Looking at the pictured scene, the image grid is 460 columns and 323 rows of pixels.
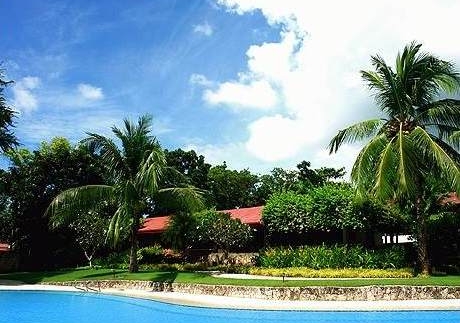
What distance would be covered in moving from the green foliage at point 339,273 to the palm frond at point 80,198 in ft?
27.1

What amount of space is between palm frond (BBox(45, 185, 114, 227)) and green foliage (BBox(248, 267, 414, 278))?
8267 millimetres

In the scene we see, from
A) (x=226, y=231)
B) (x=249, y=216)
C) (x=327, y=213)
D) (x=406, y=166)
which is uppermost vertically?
(x=406, y=166)

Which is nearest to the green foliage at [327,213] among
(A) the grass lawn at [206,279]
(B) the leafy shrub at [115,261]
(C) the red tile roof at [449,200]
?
(C) the red tile roof at [449,200]

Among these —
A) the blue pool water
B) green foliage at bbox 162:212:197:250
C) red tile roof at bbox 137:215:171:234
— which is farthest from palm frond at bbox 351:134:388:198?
red tile roof at bbox 137:215:171:234

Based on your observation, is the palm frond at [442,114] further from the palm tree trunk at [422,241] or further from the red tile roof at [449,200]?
the red tile roof at [449,200]

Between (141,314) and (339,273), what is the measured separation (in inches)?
359

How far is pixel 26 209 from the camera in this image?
34.9m

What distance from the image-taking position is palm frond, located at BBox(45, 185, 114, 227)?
24.6 metres

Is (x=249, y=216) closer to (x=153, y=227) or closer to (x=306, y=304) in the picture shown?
(x=153, y=227)

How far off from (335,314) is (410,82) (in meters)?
10.3

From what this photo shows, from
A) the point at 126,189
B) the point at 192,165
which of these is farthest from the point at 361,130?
the point at 192,165

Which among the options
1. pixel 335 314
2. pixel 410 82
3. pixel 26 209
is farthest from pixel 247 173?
pixel 335 314

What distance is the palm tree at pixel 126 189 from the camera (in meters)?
24.2

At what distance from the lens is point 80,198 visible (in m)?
24.6
